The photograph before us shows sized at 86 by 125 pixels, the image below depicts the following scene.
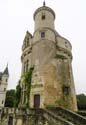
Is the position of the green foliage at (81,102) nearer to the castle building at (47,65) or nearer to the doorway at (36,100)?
the castle building at (47,65)

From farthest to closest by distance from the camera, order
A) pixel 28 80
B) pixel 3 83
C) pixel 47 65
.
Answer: pixel 3 83 → pixel 28 80 → pixel 47 65

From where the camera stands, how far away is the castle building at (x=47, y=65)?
82.4ft

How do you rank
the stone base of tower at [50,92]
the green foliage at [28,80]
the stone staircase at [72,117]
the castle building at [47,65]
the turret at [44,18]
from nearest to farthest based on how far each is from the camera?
the stone staircase at [72,117] < the stone base of tower at [50,92] < the castle building at [47,65] < the green foliage at [28,80] < the turret at [44,18]

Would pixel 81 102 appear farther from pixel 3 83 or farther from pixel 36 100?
pixel 3 83

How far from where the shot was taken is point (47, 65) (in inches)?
1048

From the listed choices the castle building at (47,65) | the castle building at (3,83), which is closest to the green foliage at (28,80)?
the castle building at (47,65)

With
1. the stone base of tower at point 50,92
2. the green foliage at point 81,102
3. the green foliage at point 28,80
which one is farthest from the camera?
the green foliage at point 81,102

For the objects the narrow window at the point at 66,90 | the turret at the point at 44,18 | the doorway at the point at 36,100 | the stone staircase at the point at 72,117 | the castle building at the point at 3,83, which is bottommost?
the stone staircase at the point at 72,117

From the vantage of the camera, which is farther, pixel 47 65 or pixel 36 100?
pixel 47 65

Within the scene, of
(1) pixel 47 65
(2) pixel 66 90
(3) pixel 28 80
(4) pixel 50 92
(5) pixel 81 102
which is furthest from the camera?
(5) pixel 81 102

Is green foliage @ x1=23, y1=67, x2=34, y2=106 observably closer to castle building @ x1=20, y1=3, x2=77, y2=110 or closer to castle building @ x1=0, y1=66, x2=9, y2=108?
castle building @ x1=20, y1=3, x2=77, y2=110

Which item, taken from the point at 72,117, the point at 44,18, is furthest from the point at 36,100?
the point at 44,18

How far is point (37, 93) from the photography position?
25156 millimetres

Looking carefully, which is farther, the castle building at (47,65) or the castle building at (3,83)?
the castle building at (3,83)
